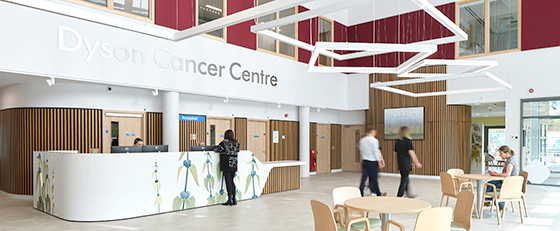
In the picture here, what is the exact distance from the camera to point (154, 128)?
9.88 meters

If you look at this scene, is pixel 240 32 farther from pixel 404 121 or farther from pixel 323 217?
pixel 323 217

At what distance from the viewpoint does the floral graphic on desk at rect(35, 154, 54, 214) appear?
6859 millimetres

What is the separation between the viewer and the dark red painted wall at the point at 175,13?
954cm

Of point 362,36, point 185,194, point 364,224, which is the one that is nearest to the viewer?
point 364,224

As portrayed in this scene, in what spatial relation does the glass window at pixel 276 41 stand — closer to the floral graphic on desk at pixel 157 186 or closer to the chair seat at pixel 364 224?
the floral graphic on desk at pixel 157 186

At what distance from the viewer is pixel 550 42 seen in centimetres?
1140

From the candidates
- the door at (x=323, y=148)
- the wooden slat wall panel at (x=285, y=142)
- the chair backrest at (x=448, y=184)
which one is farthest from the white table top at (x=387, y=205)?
the door at (x=323, y=148)

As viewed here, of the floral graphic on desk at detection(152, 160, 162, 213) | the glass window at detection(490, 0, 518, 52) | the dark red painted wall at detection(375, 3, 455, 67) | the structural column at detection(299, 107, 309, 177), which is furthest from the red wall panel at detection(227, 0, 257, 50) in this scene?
the glass window at detection(490, 0, 518, 52)

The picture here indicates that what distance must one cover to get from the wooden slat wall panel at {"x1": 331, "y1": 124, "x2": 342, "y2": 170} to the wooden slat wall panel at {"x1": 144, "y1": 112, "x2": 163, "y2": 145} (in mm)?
7834

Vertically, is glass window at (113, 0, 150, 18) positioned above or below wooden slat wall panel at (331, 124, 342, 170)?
above

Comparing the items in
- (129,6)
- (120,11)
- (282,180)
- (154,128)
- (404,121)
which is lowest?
(282,180)

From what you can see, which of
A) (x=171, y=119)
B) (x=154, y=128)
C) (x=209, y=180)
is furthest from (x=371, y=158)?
(x=154, y=128)

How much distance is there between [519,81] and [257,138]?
810cm

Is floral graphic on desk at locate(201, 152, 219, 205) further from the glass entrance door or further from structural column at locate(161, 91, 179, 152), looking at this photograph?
the glass entrance door
